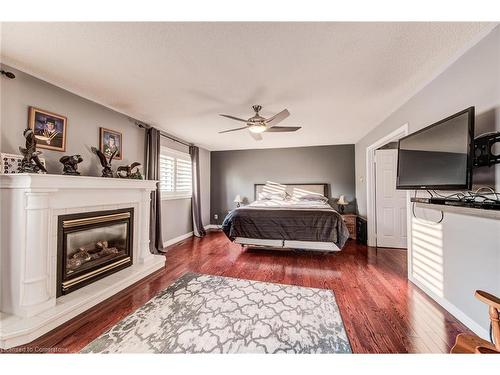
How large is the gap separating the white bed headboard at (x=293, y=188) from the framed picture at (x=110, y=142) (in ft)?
11.7

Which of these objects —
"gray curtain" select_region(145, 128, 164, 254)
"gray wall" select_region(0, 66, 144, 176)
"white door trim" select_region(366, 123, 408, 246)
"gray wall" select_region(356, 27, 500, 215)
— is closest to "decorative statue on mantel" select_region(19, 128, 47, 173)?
"gray wall" select_region(0, 66, 144, 176)

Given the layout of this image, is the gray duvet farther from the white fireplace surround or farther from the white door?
the white fireplace surround

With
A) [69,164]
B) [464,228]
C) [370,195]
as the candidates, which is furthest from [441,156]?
[69,164]

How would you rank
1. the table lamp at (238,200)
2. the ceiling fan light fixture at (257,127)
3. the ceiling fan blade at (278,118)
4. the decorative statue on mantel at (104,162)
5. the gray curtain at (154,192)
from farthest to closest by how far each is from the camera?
the table lamp at (238,200), the gray curtain at (154,192), the ceiling fan light fixture at (257,127), the decorative statue on mantel at (104,162), the ceiling fan blade at (278,118)

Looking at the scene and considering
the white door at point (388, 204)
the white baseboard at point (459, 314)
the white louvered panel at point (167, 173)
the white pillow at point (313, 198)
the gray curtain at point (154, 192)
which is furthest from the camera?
the white pillow at point (313, 198)

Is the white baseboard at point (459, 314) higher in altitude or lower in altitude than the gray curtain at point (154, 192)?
lower

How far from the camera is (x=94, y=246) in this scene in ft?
7.83

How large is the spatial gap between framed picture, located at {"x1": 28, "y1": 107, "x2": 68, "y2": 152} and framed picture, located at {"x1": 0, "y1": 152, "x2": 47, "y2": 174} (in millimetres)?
248

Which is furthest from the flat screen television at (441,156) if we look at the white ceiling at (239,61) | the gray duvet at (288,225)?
the gray duvet at (288,225)

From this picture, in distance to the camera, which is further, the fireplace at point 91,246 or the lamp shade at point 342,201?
the lamp shade at point 342,201

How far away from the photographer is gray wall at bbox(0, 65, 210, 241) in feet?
5.82

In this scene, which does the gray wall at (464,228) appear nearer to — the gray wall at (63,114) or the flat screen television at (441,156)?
the flat screen television at (441,156)

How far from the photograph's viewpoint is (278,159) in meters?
5.53

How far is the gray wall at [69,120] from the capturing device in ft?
5.82
